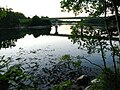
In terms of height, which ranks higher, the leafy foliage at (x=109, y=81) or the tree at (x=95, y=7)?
the tree at (x=95, y=7)

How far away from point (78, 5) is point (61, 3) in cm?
191

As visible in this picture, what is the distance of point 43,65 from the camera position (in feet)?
159

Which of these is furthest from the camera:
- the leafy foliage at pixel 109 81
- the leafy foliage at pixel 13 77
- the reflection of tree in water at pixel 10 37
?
the reflection of tree in water at pixel 10 37

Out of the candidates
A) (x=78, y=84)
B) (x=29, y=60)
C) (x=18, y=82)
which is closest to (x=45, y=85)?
(x=78, y=84)

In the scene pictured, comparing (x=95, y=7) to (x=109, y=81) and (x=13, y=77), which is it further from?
(x=13, y=77)

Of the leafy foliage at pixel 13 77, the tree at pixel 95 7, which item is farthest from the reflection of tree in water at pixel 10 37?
the leafy foliage at pixel 13 77

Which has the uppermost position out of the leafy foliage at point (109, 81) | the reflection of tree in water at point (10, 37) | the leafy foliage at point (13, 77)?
the leafy foliage at point (13, 77)

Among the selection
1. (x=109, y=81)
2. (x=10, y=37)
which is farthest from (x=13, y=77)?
(x=10, y=37)

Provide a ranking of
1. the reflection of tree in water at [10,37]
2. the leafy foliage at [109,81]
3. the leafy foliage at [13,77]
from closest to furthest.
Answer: the leafy foliage at [13,77], the leafy foliage at [109,81], the reflection of tree in water at [10,37]

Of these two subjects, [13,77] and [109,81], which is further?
[109,81]

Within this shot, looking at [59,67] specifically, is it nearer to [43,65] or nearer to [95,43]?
[43,65]

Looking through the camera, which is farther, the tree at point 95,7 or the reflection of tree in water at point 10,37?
the reflection of tree in water at point 10,37

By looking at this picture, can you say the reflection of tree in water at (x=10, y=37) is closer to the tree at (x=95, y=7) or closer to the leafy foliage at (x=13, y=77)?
the tree at (x=95, y=7)

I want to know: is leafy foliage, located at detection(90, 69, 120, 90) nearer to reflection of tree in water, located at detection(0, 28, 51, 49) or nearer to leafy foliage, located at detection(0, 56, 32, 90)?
leafy foliage, located at detection(0, 56, 32, 90)
